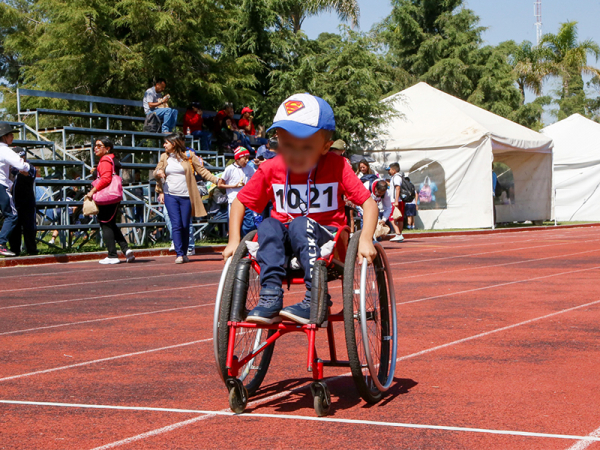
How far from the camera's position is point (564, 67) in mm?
51688

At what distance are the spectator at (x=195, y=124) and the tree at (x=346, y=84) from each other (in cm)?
516

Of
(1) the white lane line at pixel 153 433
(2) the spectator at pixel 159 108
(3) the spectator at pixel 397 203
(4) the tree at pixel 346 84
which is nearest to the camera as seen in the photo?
(1) the white lane line at pixel 153 433

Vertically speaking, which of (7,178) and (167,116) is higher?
(167,116)

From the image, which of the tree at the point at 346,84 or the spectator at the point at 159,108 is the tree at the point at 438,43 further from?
the spectator at the point at 159,108

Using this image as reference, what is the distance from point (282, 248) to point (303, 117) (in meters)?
0.66

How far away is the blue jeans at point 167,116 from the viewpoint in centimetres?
1923

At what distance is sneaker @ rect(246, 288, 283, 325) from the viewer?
369 centimetres

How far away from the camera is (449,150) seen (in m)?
23.9

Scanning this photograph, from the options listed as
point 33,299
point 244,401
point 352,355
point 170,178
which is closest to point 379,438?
point 352,355

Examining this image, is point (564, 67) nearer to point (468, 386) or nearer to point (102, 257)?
point (102, 257)

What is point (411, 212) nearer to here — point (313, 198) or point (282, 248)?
point (313, 198)

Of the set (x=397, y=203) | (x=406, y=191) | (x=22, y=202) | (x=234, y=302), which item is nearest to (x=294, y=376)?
(x=234, y=302)

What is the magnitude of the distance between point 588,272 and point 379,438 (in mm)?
8147

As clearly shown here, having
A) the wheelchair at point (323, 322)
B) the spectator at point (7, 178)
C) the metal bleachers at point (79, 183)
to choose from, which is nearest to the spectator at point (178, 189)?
the spectator at point (7, 178)
